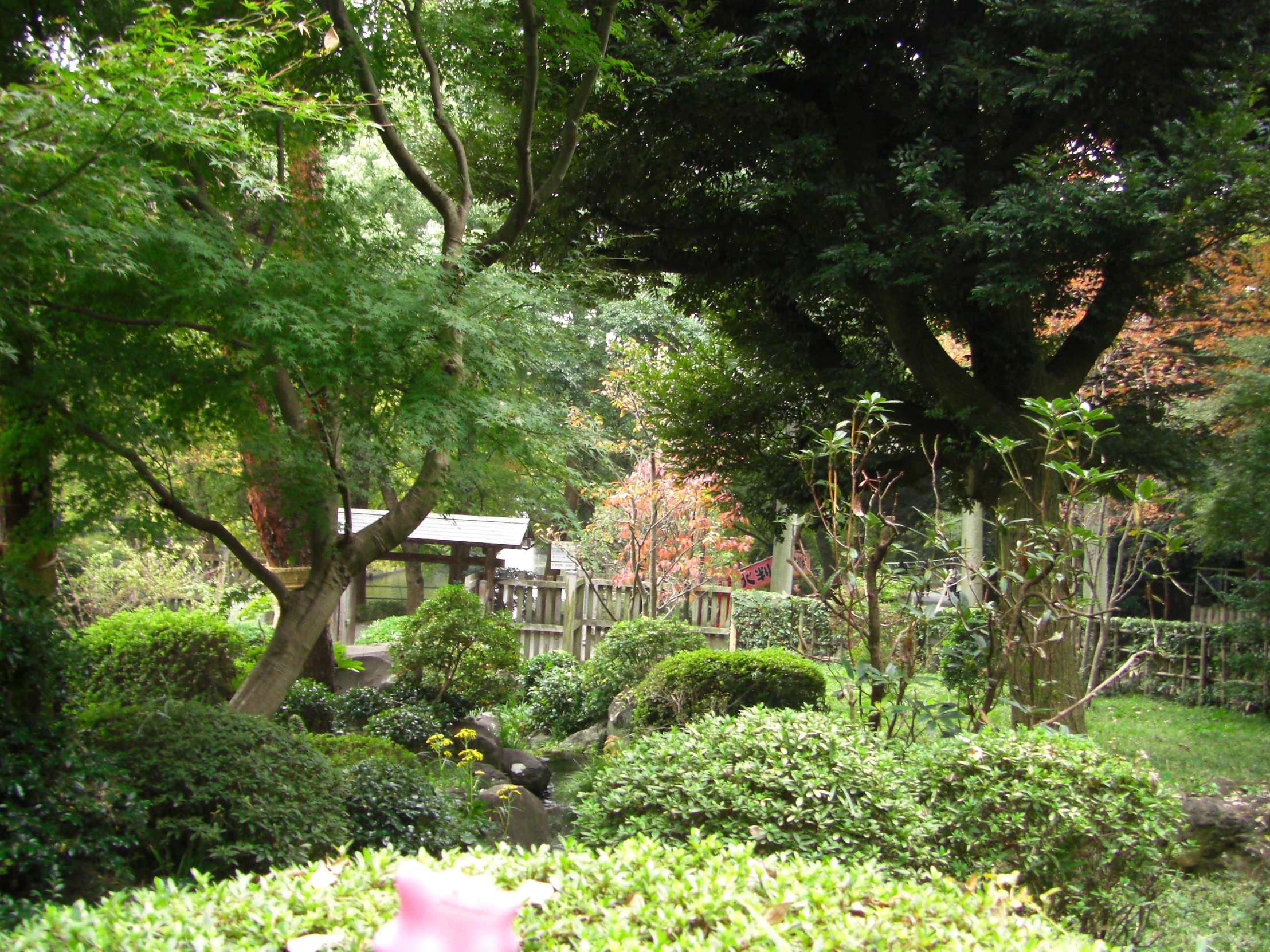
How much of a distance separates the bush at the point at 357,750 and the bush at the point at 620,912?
3433 mm

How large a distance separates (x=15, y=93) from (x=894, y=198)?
5653 millimetres

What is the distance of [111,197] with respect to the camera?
318cm

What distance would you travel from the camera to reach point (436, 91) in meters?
5.43

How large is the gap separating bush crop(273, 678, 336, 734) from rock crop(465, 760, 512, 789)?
1.57m

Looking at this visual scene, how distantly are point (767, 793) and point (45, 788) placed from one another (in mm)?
2883

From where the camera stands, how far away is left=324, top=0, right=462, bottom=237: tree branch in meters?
4.71

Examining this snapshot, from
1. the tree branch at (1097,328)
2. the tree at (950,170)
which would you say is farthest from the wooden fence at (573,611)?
the tree branch at (1097,328)

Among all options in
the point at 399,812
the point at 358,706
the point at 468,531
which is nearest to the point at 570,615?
the point at 468,531

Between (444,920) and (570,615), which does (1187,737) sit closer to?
(570,615)

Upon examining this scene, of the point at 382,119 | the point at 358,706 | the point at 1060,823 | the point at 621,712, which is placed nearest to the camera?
the point at 1060,823

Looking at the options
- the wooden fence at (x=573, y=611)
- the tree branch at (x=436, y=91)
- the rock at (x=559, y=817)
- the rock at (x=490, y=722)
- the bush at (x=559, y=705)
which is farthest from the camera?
the wooden fence at (x=573, y=611)

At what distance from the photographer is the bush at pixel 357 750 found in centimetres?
546

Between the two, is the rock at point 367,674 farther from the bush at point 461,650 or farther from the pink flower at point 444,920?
the pink flower at point 444,920

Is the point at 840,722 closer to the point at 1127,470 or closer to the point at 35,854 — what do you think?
the point at 35,854
